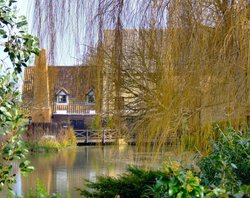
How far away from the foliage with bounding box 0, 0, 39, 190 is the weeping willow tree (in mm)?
73

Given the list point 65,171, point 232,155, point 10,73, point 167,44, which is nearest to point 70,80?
point 10,73

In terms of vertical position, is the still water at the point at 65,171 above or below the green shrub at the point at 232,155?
below

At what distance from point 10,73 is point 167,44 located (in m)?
0.61

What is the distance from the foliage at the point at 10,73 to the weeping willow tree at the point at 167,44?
73 mm

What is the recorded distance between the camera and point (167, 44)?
5.57ft

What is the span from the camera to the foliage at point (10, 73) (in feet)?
5.65

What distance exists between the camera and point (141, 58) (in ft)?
6.56

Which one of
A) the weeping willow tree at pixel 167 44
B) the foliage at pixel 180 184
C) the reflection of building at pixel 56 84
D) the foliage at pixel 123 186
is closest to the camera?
the foliage at pixel 180 184

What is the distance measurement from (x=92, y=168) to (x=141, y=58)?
25.1 feet

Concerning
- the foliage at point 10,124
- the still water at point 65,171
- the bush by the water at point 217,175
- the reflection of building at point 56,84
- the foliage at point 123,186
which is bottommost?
the still water at point 65,171

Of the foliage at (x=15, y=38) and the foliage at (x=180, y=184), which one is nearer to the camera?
the foliage at (x=180, y=184)

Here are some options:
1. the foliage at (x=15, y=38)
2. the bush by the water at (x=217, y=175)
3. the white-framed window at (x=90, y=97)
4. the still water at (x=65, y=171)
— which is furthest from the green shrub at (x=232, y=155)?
the still water at (x=65, y=171)

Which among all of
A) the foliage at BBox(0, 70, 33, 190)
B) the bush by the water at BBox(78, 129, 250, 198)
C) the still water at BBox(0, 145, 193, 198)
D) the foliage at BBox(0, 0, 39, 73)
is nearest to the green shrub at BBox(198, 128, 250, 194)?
the bush by the water at BBox(78, 129, 250, 198)

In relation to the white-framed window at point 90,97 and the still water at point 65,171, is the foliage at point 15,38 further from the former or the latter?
the still water at point 65,171
